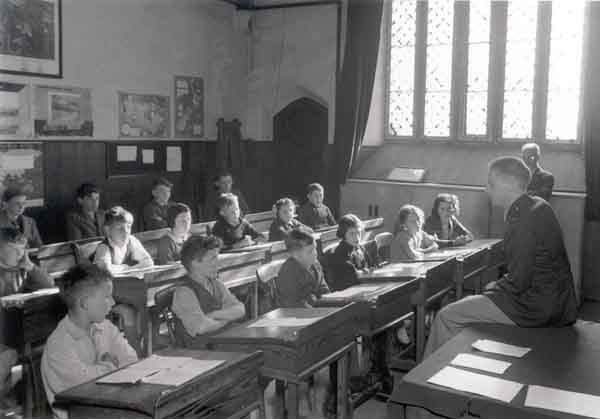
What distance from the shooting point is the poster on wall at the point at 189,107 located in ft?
30.0

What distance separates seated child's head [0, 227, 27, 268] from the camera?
4207 millimetres

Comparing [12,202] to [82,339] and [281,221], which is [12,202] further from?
[82,339]

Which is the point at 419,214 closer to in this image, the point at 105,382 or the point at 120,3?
the point at 105,382

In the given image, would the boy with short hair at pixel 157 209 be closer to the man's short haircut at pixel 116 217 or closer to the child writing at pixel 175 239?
the child writing at pixel 175 239

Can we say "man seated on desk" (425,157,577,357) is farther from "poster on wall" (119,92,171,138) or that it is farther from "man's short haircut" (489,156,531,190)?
"poster on wall" (119,92,171,138)

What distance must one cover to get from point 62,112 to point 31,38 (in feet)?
2.85

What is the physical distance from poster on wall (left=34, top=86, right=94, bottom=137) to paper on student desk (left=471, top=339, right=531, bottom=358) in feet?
18.7

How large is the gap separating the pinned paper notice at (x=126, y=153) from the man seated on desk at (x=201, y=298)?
4.92m

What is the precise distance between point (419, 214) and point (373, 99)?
371 centimetres

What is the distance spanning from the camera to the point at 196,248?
3.59m

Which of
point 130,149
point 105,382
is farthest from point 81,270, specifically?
point 130,149

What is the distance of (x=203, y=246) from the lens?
142 inches

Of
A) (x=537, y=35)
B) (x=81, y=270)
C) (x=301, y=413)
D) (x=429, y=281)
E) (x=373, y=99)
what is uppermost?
(x=537, y=35)

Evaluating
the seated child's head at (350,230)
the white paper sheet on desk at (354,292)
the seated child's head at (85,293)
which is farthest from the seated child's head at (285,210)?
the seated child's head at (85,293)
